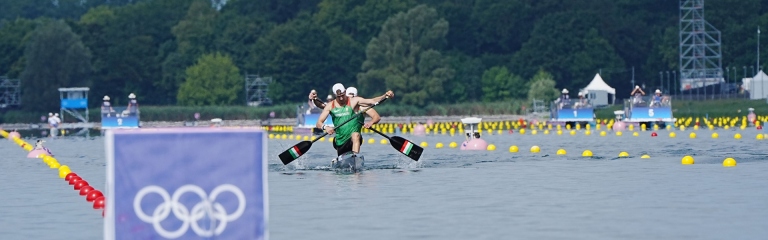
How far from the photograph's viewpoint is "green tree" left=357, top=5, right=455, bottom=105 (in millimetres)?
98438

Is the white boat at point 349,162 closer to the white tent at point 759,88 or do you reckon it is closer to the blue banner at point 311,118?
the blue banner at point 311,118

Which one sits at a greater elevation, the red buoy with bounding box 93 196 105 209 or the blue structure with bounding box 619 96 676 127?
the blue structure with bounding box 619 96 676 127

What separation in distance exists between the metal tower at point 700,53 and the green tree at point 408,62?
15.4 m

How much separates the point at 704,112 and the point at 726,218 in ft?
201

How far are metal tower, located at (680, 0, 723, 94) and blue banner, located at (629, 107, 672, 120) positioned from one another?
42623 millimetres

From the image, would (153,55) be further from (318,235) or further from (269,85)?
(318,235)

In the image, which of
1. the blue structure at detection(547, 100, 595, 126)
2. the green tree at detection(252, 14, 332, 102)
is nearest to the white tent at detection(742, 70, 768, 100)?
the blue structure at detection(547, 100, 595, 126)

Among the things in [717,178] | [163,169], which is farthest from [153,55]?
[163,169]

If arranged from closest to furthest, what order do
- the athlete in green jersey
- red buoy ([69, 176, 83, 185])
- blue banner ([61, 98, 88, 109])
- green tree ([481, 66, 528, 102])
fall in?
1. red buoy ([69, 176, 83, 185])
2. the athlete in green jersey
3. blue banner ([61, 98, 88, 109])
4. green tree ([481, 66, 528, 102])

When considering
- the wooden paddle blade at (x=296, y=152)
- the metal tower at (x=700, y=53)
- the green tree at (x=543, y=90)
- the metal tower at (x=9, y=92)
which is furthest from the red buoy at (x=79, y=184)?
the metal tower at (x=9, y=92)

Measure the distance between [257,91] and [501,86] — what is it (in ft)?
56.2

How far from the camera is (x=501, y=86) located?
342 feet

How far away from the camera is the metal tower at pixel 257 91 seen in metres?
106

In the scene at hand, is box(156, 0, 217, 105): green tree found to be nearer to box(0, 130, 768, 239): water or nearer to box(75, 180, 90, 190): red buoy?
box(0, 130, 768, 239): water
